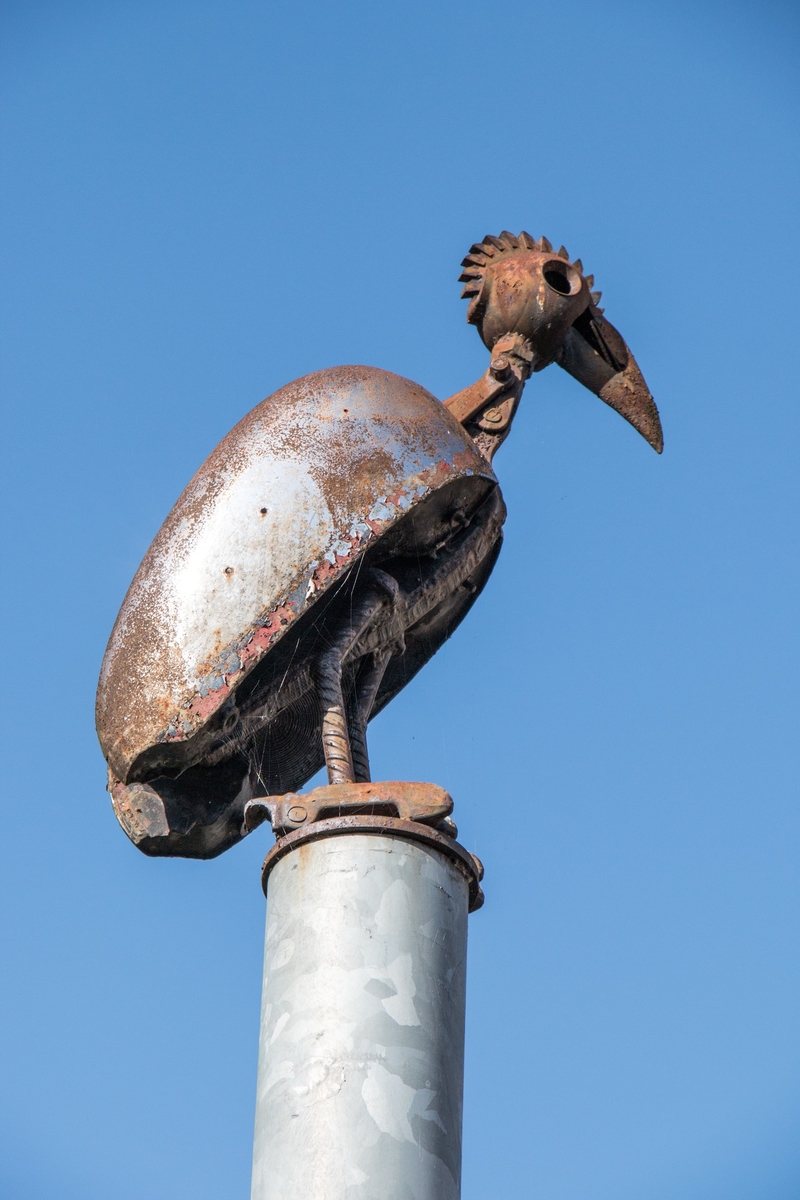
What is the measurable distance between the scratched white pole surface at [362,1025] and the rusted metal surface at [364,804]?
118 millimetres

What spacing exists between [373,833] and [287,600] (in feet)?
3.31

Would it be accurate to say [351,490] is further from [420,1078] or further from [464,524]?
[420,1078]

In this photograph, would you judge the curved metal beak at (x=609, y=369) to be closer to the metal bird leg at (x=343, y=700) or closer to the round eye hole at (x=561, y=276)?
the round eye hole at (x=561, y=276)

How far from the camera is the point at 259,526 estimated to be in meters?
7.05

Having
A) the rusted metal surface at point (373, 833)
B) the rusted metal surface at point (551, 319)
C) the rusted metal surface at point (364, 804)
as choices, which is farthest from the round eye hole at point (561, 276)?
the rusted metal surface at point (373, 833)

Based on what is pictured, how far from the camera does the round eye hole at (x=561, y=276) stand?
28.8 ft

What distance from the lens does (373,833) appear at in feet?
21.0

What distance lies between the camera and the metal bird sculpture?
6.91 meters

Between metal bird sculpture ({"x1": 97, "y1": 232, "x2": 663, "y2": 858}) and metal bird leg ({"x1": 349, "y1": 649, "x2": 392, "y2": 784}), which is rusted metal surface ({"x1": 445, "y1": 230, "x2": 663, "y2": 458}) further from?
metal bird leg ({"x1": 349, "y1": 649, "x2": 392, "y2": 784})

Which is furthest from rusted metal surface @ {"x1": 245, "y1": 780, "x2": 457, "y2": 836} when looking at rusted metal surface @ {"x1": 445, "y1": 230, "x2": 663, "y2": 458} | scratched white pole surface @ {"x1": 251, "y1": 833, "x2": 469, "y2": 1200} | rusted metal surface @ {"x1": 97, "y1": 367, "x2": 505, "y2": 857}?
rusted metal surface @ {"x1": 445, "y1": 230, "x2": 663, "y2": 458}

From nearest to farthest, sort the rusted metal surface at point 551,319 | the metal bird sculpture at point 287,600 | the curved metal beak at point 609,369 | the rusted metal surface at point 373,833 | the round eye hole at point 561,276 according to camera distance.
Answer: the rusted metal surface at point 373,833 < the metal bird sculpture at point 287,600 < the rusted metal surface at point 551,319 < the round eye hole at point 561,276 < the curved metal beak at point 609,369

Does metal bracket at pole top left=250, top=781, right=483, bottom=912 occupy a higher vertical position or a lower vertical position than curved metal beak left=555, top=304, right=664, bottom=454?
lower

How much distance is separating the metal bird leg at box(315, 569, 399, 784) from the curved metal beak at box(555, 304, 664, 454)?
2150 millimetres

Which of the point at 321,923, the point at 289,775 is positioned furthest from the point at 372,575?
the point at 321,923
